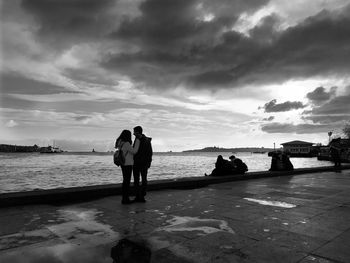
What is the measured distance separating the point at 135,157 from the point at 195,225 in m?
2.69

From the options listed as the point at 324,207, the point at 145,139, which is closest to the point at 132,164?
the point at 145,139

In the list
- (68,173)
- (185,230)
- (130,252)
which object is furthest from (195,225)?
(68,173)

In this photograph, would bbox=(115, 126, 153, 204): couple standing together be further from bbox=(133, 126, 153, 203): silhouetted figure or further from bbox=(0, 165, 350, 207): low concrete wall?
bbox=(0, 165, 350, 207): low concrete wall

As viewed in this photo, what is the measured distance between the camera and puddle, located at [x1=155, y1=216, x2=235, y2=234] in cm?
484

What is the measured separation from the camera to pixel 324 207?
22.3 feet

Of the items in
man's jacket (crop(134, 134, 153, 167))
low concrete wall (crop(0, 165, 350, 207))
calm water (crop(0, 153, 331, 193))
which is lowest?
calm water (crop(0, 153, 331, 193))

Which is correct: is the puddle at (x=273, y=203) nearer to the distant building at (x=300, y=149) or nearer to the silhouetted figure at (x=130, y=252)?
the silhouetted figure at (x=130, y=252)

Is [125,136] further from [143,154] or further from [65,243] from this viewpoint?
[65,243]

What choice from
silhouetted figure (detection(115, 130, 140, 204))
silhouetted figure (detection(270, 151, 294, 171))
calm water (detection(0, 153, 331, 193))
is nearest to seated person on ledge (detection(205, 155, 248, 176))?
silhouetted figure (detection(270, 151, 294, 171))

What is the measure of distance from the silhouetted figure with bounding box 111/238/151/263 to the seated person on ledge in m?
8.96

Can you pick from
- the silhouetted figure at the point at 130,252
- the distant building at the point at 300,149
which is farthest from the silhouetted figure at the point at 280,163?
the distant building at the point at 300,149

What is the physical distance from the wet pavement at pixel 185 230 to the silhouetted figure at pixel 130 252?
79 millimetres

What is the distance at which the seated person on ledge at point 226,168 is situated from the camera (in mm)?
12859

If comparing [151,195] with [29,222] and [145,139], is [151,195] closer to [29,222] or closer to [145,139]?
[145,139]
